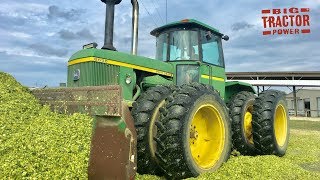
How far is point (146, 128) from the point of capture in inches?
187

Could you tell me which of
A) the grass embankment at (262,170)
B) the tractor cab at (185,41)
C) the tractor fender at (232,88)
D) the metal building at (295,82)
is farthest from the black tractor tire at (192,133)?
the metal building at (295,82)

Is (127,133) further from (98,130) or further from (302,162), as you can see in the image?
(302,162)

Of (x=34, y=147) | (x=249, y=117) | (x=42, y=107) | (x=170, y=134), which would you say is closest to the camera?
(x=34, y=147)

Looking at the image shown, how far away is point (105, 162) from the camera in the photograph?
3867 mm

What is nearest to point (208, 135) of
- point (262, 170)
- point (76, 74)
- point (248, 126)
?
point (262, 170)

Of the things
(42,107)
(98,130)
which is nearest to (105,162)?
(98,130)

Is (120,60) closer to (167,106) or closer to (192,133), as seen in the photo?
(167,106)

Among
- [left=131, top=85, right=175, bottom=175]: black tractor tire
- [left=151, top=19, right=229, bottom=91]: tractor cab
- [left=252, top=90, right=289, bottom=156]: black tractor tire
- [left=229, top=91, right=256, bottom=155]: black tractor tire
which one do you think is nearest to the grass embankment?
[left=131, top=85, right=175, bottom=175]: black tractor tire

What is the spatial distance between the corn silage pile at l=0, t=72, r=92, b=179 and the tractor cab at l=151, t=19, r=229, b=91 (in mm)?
2641

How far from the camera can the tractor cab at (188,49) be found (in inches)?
259

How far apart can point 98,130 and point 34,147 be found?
0.73 meters

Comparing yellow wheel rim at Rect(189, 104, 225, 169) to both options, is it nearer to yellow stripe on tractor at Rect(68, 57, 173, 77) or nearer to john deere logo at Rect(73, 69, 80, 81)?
yellow stripe on tractor at Rect(68, 57, 173, 77)

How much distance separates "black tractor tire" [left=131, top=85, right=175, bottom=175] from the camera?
4715mm

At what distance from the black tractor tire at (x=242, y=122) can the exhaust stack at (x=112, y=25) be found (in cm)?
246
